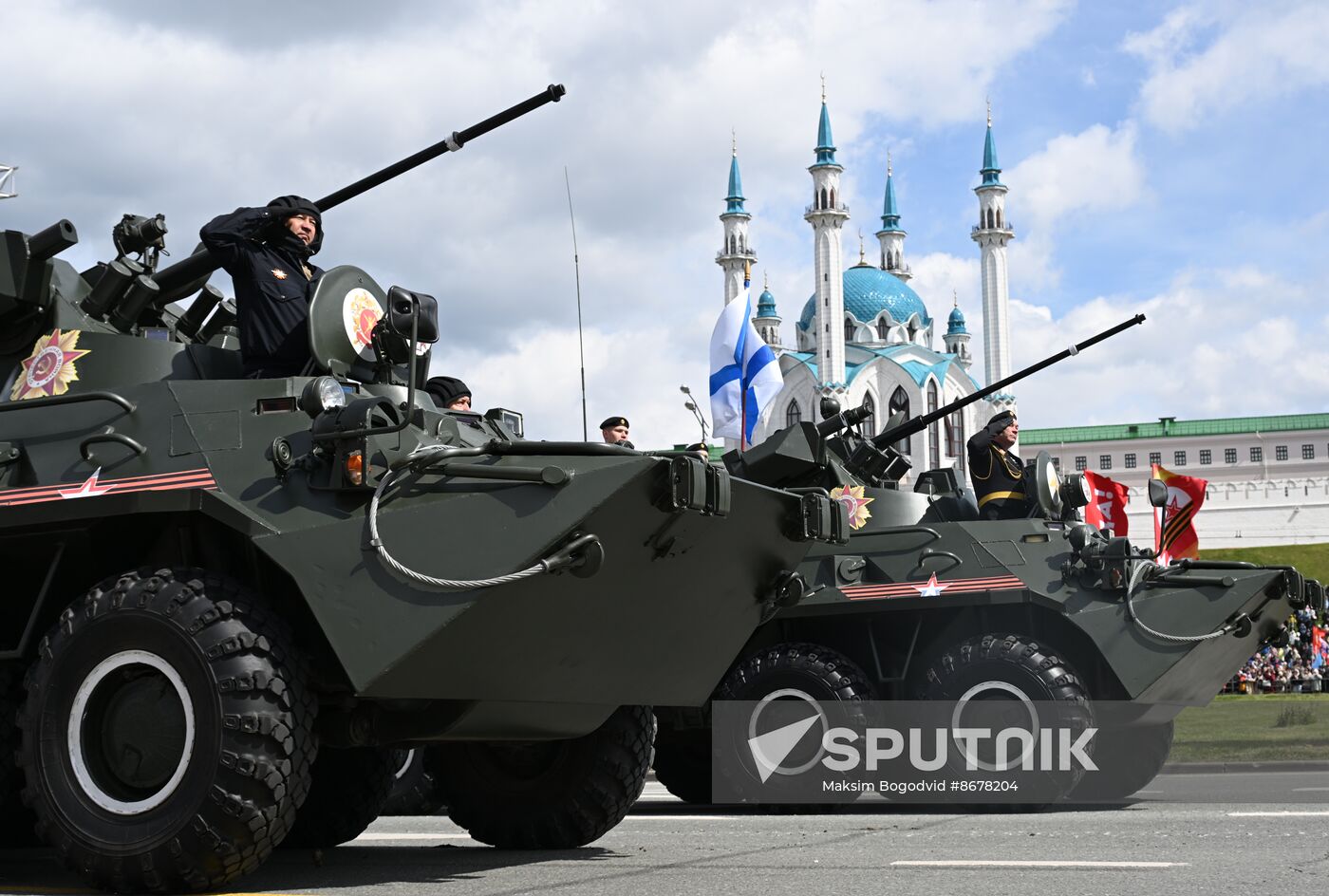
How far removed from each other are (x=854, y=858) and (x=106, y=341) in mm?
3803

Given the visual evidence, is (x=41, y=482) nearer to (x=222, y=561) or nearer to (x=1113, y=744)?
(x=222, y=561)

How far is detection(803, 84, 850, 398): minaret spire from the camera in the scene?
296 ft

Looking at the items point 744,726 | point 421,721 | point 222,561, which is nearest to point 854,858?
point 421,721

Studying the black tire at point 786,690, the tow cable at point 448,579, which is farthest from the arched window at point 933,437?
the tow cable at point 448,579

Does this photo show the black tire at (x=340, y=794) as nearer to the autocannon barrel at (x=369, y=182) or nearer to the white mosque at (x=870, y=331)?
the autocannon barrel at (x=369, y=182)

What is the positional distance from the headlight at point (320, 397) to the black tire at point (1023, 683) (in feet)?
20.0

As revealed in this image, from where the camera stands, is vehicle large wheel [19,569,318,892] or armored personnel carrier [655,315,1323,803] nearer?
vehicle large wheel [19,569,318,892]

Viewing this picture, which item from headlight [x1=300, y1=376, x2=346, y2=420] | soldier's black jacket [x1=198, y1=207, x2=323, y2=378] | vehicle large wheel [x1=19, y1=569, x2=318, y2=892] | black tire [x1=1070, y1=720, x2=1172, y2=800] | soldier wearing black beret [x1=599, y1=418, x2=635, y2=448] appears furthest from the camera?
black tire [x1=1070, y1=720, x2=1172, y2=800]

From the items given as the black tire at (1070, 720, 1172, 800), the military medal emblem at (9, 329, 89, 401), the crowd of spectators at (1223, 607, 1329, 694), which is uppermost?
the military medal emblem at (9, 329, 89, 401)

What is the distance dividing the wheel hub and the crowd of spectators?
96.3 feet

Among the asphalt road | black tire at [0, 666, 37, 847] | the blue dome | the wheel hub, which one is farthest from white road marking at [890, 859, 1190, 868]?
the blue dome

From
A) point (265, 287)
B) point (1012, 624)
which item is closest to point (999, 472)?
point (1012, 624)

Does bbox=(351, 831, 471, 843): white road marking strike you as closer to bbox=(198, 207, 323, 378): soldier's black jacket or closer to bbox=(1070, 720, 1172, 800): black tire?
bbox=(198, 207, 323, 378): soldier's black jacket

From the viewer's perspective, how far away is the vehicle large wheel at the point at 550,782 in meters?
7.79
